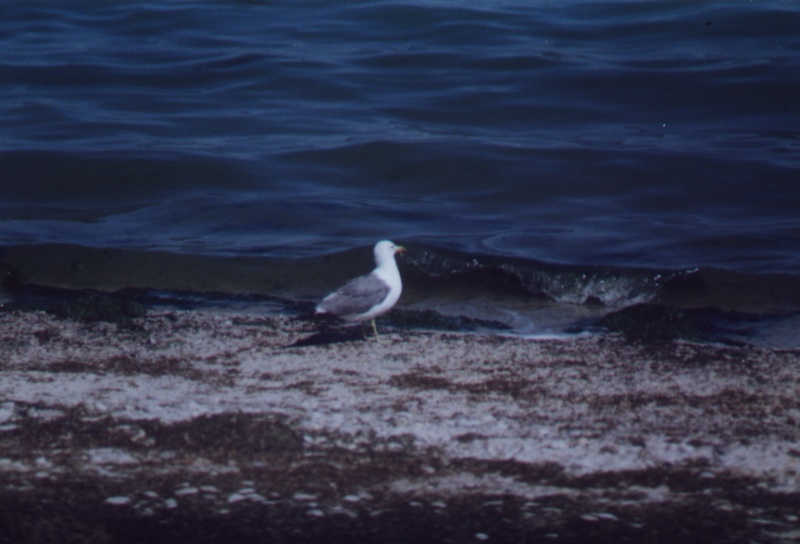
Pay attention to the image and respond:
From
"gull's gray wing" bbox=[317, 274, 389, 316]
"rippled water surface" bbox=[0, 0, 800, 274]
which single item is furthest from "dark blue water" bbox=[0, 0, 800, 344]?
"gull's gray wing" bbox=[317, 274, 389, 316]

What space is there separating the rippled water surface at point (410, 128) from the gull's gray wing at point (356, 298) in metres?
3.40

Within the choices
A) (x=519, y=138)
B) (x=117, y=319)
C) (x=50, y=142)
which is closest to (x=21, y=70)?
(x=50, y=142)

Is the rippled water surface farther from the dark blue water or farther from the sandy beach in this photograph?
the sandy beach

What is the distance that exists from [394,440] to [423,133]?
11.5 metres

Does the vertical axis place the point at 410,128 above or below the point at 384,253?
below

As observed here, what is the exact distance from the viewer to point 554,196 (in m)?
13.6

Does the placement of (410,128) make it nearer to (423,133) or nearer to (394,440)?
(423,133)

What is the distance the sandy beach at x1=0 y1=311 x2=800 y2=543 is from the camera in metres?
4.38

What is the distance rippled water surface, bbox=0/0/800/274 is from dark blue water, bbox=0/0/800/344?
50 millimetres

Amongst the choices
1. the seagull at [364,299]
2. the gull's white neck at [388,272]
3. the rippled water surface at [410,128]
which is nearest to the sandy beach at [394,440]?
the seagull at [364,299]

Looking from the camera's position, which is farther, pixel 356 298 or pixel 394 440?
pixel 356 298

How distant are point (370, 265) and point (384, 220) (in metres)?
1.92

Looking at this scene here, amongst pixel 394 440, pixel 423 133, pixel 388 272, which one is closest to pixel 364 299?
pixel 388 272

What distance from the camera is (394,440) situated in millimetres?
5160
